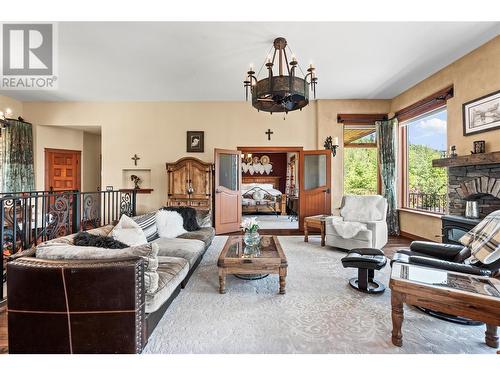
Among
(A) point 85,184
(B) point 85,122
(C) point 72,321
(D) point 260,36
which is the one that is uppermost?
(D) point 260,36

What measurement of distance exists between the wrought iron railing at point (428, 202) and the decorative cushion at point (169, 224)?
463 cm

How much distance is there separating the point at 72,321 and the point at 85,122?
5.76 m

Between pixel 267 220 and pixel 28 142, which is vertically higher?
pixel 28 142

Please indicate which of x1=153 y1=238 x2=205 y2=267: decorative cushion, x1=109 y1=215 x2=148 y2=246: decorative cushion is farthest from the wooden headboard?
x1=109 y1=215 x2=148 y2=246: decorative cushion

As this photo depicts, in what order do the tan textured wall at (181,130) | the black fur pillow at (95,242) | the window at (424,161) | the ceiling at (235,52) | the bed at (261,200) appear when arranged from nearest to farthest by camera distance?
the black fur pillow at (95,242) < the ceiling at (235,52) < the window at (424,161) < the tan textured wall at (181,130) < the bed at (261,200)

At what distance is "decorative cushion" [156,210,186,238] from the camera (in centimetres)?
338

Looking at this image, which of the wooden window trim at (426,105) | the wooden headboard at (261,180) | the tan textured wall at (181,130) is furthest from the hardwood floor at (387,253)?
the wooden headboard at (261,180)

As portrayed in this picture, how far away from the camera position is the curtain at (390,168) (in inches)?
209

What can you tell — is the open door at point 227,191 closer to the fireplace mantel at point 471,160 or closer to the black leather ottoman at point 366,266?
the black leather ottoman at point 366,266

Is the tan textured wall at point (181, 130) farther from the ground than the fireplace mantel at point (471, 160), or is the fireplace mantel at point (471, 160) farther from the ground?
the tan textured wall at point (181, 130)

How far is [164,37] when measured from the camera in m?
3.16

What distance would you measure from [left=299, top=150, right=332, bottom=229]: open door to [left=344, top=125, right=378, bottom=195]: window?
693mm

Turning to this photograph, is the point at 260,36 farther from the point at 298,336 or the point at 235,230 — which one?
the point at 235,230

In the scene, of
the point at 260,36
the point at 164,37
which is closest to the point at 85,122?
the point at 164,37
